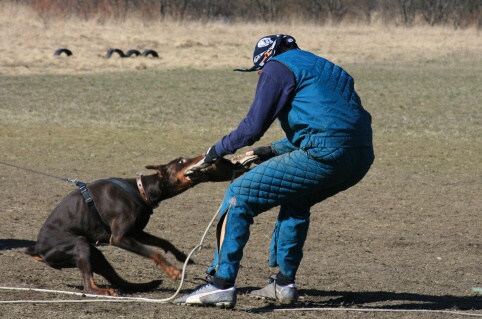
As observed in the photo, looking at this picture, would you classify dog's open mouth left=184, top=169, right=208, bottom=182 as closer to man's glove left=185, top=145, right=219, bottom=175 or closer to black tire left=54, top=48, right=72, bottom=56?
man's glove left=185, top=145, right=219, bottom=175

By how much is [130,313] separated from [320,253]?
2.70 meters

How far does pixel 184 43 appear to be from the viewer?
31.1 meters

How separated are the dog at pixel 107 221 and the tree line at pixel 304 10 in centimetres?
3719

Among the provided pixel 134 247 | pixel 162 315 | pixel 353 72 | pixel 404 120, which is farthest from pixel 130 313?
pixel 353 72

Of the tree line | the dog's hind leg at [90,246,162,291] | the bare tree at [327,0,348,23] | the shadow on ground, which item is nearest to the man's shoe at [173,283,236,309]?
the shadow on ground

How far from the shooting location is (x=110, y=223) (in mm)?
5996

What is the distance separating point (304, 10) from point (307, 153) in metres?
47.6

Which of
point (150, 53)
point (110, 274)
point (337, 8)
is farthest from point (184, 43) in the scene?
point (110, 274)

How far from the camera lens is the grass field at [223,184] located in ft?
21.1

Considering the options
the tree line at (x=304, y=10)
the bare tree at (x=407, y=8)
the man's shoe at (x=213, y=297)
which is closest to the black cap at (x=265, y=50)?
the man's shoe at (x=213, y=297)

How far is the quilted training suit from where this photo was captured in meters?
5.21

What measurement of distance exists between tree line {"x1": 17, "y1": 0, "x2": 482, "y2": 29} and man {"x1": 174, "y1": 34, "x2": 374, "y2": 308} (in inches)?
1491

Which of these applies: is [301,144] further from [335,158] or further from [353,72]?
[353,72]

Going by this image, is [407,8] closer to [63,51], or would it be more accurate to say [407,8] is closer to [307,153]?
[63,51]
